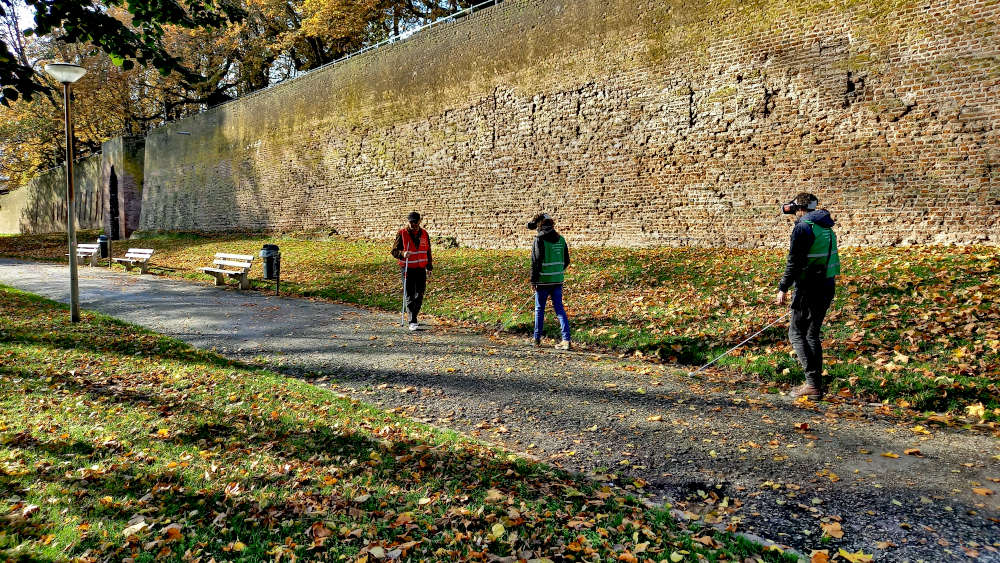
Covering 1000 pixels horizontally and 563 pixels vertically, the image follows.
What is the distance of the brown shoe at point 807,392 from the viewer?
5258mm

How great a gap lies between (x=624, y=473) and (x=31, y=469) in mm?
3876

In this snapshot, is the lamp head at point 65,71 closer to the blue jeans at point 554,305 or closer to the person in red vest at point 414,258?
the person in red vest at point 414,258

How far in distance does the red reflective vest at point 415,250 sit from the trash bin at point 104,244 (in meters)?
18.8

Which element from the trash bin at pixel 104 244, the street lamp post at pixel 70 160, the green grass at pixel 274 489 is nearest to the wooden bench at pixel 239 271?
the street lamp post at pixel 70 160

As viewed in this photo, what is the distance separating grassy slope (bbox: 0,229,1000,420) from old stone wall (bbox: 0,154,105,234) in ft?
107

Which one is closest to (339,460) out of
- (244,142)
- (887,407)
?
(887,407)

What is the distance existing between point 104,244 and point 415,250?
64.9ft

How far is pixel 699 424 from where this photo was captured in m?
4.65

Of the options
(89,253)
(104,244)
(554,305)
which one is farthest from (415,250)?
(104,244)

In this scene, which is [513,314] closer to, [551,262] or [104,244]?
[551,262]

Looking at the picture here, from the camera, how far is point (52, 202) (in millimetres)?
45156

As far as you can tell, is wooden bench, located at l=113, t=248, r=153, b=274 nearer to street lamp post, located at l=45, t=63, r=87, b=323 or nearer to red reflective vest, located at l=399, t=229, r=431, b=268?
street lamp post, located at l=45, t=63, r=87, b=323

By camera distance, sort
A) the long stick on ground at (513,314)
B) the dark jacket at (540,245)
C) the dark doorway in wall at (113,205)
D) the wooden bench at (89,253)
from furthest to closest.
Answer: the dark doorway in wall at (113,205) → the wooden bench at (89,253) → the long stick on ground at (513,314) → the dark jacket at (540,245)

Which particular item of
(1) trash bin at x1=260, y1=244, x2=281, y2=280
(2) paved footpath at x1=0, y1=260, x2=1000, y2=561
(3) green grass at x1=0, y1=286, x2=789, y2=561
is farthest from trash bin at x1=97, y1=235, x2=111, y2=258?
(3) green grass at x1=0, y1=286, x2=789, y2=561
